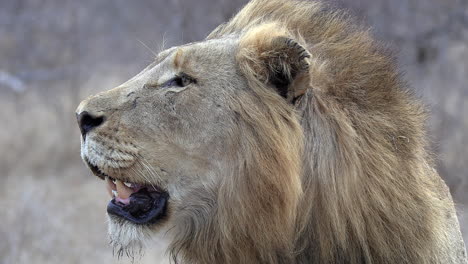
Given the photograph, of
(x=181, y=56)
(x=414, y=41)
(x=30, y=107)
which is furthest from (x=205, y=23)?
(x=181, y=56)

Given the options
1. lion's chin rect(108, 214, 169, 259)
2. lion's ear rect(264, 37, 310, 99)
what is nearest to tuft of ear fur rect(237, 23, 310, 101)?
lion's ear rect(264, 37, 310, 99)

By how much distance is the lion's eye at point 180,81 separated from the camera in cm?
338

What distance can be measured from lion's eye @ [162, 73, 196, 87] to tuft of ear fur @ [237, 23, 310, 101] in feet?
0.71

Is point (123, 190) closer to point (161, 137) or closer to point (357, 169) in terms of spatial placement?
point (161, 137)

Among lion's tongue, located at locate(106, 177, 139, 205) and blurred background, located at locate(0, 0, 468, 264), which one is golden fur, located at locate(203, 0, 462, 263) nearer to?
lion's tongue, located at locate(106, 177, 139, 205)

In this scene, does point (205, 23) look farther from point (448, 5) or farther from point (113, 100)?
point (113, 100)

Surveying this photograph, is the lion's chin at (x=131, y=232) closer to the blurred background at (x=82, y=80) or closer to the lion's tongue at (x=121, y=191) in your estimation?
the lion's tongue at (x=121, y=191)

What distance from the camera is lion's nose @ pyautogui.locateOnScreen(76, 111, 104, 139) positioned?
10.8ft

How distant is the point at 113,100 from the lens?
3.36 metres

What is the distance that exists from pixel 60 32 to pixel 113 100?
969cm

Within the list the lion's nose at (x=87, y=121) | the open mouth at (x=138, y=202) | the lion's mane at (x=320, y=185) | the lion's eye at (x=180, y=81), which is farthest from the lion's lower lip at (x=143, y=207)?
the lion's eye at (x=180, y=81)

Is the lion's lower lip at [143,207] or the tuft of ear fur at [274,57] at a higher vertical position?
the tuft of ear fur at [274,57]

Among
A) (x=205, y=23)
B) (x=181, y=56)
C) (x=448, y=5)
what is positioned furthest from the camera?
(x=448, y=5)

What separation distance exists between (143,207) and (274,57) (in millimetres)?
783
